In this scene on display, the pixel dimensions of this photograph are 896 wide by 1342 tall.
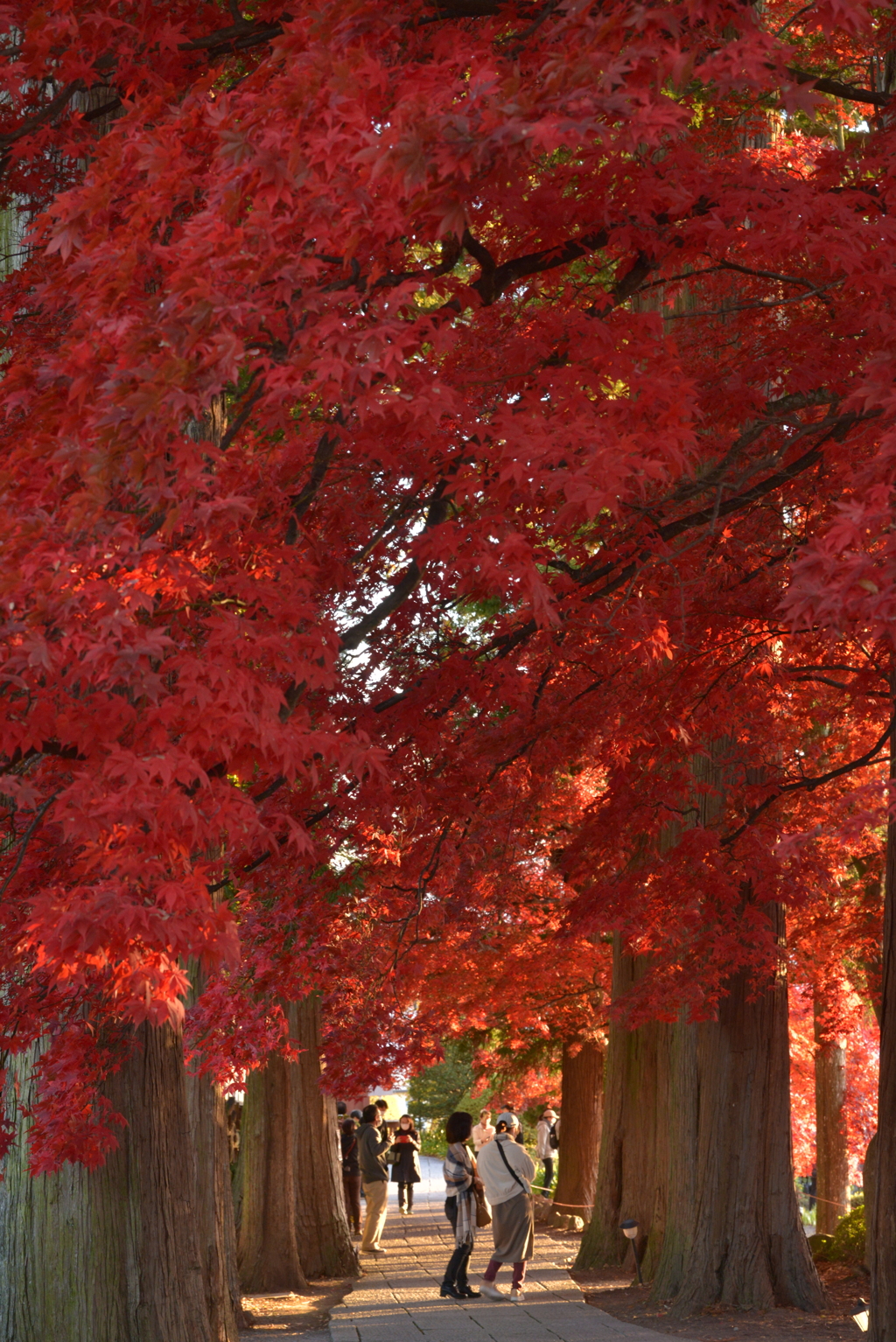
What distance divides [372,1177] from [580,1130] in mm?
6255

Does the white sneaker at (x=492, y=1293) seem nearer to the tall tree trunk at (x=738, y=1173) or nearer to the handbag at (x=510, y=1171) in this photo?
the handbag at (x=510, y=1171)

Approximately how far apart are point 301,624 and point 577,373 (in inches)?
59.1

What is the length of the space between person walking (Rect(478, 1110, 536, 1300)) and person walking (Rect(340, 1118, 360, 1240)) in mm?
7623

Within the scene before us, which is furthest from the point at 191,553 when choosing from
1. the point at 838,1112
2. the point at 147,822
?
the point at 838,1112

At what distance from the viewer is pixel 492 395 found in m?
5.64

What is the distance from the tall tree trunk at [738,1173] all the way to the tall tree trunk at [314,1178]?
5.10 m

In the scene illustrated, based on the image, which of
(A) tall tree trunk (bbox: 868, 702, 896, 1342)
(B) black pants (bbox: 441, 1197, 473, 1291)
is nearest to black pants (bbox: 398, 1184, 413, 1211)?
(B) black pants (bbox: 441, 1197, 473, 1291)

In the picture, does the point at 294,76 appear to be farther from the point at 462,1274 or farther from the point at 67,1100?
the point at 462,1274

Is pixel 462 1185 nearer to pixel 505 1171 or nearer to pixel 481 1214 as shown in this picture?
pixel 505 1171

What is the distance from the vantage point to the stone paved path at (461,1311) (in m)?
10.9

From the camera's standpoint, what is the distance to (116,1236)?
278 inches

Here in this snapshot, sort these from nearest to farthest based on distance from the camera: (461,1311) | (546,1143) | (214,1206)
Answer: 1. (214,1206)
2. (461,1311)
3. (546,1143)

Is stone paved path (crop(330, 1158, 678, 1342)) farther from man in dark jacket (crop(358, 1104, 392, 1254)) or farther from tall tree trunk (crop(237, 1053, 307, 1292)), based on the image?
tall tree trunk (crop(237, 1053, 307, 1292))

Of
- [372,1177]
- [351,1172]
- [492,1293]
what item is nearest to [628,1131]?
[492,1293]
